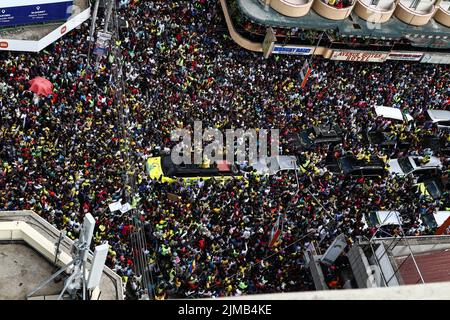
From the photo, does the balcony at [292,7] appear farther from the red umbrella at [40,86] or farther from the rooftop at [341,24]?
the red umbrella at [40,86]

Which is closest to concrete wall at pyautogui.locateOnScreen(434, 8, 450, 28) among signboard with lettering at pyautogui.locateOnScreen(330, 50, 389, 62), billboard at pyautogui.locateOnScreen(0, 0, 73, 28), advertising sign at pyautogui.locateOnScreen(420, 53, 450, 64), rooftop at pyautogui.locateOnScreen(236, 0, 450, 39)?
rooftop at pyautogui.locateOnScreen(236, 0, 450, 39)

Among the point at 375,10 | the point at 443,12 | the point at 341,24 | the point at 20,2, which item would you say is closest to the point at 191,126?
the point at 20,2

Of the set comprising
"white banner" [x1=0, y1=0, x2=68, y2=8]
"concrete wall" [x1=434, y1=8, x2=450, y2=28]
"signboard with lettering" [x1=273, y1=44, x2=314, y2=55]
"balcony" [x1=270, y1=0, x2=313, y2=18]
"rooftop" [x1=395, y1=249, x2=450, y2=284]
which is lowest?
"rooftop" [x1=395, y1=249, x2=450, y2=284]

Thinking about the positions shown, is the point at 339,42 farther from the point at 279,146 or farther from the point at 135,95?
the point at 135,95

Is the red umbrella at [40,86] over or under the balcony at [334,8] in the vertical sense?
under

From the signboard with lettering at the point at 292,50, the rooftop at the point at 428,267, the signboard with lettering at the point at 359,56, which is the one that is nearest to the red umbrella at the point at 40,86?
the signboard with lettering at the point at 292,50

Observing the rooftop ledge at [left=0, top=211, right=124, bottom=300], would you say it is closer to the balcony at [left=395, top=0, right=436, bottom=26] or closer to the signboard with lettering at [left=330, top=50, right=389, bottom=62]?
the signboard with lettering at [left=330, top=50, right=389, bottom=62]
